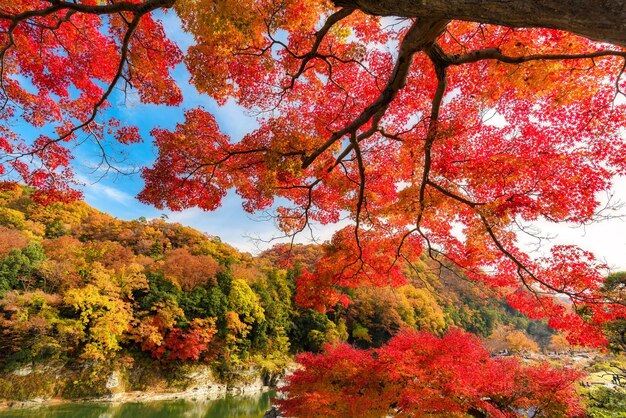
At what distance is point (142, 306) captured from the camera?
52.0ft

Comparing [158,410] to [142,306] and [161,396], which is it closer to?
[161,396]

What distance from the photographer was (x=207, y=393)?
16.4m

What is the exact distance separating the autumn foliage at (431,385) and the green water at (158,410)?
762 cm

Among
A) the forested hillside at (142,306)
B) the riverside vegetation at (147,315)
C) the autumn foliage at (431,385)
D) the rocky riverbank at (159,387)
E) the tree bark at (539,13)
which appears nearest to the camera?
the tree bark at (539,13)

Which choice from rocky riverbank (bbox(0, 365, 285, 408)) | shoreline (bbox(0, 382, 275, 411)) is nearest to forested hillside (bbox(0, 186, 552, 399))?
rocky riverbank (bbox(0, 365, 285, 408))

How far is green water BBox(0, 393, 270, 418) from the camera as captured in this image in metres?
10.8

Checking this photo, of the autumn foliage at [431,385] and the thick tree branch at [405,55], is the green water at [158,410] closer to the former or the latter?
the autumn foliage at [431,385]

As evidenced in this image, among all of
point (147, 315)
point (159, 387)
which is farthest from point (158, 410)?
point (147, 315)

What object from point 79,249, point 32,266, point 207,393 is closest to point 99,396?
point 207,393

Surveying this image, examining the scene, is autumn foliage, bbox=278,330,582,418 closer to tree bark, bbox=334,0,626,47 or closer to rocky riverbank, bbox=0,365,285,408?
tree bark, bbox=334,0,626,47

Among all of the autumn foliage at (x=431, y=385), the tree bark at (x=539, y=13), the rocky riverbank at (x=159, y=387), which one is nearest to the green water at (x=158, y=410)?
the rocky riverbank at (x=159, y=387)

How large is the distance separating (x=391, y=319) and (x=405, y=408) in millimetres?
23012

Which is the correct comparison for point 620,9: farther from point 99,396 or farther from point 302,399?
point 99,396

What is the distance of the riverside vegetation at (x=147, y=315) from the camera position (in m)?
11.8
